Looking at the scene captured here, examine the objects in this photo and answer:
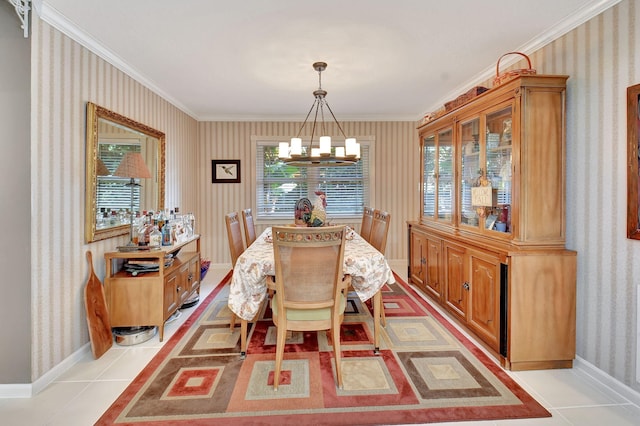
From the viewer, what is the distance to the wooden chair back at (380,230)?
2889 mm

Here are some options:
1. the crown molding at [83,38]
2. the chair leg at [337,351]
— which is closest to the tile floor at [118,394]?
the chair leg at [337,351]

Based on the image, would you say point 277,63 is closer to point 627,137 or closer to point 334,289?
point 334,289

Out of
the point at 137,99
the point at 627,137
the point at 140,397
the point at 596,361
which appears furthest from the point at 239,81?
the point at 596,361

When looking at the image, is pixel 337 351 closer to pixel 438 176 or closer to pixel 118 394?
pixel 118 394

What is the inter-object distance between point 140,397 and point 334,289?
140 centimetres

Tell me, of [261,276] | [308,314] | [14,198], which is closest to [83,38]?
[14,198]

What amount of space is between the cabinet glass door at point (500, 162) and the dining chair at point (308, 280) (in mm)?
1448

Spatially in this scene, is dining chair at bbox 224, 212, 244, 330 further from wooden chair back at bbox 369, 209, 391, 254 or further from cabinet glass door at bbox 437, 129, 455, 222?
cabinet glass door at bbox 437, 129, 455, 222

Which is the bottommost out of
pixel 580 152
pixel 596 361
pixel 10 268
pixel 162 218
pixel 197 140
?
pixel 596 361

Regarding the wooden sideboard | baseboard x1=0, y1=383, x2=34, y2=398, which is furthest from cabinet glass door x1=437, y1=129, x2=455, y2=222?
baseboard x1=0, y1=383, x2=34, y2=398

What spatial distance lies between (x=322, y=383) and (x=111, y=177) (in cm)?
245

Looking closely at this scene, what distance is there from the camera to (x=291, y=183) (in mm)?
5352

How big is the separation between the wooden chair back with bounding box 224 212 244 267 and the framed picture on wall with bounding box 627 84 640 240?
9.32ft

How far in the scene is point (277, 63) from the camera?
311 centimetres
